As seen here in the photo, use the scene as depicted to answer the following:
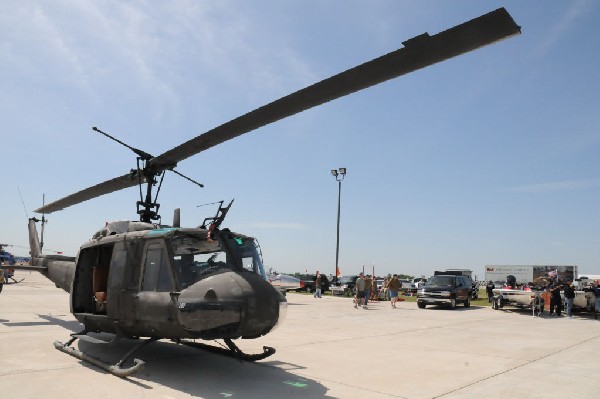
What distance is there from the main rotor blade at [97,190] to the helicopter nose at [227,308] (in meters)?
3.45

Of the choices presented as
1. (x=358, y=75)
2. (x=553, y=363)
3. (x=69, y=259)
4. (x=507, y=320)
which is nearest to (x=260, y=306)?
(x=358, y=75)

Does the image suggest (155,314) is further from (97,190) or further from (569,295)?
(569,295)

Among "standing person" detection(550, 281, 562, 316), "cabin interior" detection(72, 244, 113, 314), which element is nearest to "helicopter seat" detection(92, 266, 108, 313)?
"cabin interior" detection(72, 244, 113, 314)

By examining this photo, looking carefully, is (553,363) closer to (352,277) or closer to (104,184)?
(104,184)

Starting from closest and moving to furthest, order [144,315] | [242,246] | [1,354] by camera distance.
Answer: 1. [144,315]
2. [242,246]
3. [1,354]

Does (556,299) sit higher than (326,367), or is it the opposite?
(556,299)

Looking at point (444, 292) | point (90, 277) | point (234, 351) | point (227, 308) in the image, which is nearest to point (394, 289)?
point (444, 292)

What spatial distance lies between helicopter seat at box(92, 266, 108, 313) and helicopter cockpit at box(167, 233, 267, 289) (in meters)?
2.50

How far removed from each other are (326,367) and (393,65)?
17.0ft

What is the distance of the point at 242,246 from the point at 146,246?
1.50m

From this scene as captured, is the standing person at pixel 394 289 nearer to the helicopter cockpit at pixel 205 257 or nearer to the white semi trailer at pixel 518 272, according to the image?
the helicopter cockpit at pixel 205 257

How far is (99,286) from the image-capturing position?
8.38 metres

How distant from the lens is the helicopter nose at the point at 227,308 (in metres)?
5.51

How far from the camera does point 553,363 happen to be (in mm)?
8219
